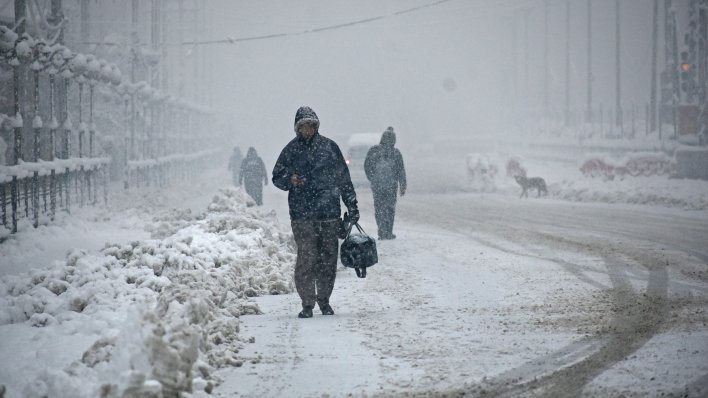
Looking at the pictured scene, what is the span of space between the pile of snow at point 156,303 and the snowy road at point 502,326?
1.19ft

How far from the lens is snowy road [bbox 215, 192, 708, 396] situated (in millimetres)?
5945

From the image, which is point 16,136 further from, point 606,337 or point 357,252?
point 606,337

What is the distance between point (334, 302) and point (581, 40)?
17495cm

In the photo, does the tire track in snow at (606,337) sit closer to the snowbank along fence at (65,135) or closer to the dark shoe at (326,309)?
the dark shoe at (326,309)

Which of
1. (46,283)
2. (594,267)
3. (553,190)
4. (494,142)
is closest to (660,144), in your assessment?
(553,190)

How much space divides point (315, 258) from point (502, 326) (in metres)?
2.02

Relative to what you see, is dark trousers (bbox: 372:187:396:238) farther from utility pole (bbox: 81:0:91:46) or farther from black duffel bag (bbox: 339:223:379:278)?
utility pole (bbox: 81:0:91:46)

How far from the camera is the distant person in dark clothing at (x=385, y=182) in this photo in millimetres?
15852

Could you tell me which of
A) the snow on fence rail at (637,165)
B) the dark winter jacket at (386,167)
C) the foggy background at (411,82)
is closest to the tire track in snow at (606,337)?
the dark winter jacket at (386,167)

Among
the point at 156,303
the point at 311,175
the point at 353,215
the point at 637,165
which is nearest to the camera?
the point at 156,303

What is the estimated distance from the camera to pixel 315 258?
8.84 meters

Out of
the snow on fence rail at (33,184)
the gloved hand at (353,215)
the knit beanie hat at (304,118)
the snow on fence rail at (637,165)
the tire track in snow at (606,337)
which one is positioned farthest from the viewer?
the snow on fence rail at (637,165)

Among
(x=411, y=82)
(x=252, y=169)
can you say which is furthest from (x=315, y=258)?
(x=411, y=82)

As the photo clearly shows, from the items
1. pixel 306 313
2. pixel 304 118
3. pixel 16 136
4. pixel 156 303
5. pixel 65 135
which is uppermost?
pixel 65 135
